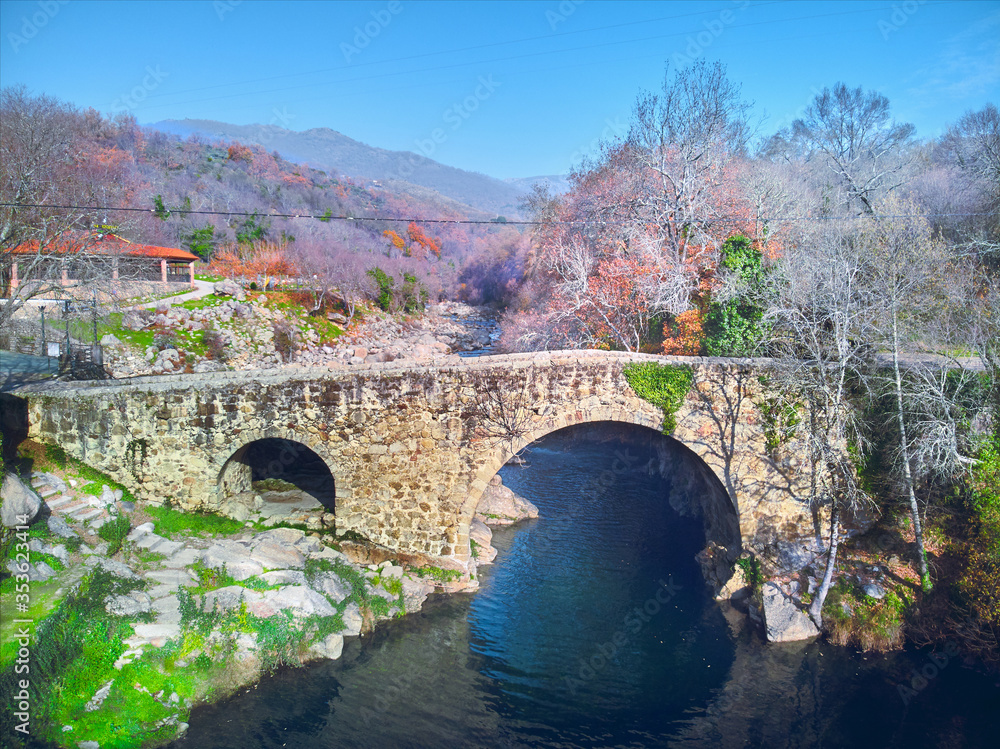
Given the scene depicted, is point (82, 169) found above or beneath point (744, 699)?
above

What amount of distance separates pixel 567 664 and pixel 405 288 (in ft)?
124

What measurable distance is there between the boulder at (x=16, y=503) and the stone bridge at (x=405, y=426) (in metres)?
1.91

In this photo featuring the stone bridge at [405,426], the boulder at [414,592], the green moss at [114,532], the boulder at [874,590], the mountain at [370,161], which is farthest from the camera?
the mountain at [370,161]

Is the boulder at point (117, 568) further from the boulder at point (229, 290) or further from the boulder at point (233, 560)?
the boulder at point (229, 290)

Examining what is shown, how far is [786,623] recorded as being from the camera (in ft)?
42.1

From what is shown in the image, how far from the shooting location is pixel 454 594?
14.3 metres

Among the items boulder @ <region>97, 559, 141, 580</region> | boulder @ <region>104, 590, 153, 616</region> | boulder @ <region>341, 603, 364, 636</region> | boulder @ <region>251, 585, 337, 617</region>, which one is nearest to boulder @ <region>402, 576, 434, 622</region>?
boulder @ <region>341, 603, 364, 636</region>

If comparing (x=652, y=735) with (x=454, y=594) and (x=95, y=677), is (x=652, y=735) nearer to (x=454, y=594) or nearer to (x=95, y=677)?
(x=454, y=594)

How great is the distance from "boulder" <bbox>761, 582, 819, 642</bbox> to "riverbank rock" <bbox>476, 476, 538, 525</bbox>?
779cm

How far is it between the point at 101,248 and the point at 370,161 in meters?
125

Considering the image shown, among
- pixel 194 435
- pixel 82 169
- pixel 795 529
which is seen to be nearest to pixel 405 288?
pixel 82 169

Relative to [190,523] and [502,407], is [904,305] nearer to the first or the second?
[502,407]

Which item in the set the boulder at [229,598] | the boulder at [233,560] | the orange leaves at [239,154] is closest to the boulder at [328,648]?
the boulder at [229,598]

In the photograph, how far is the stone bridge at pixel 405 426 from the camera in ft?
44.1
